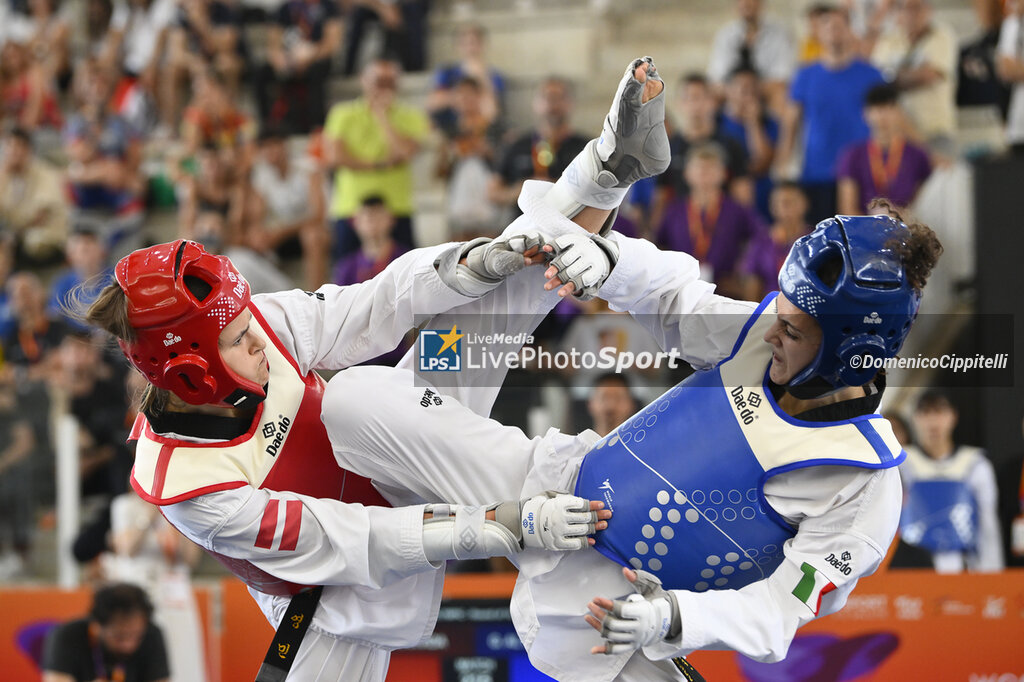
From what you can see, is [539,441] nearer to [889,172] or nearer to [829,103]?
[889,172]

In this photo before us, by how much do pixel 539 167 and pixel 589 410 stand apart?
10.5 feet

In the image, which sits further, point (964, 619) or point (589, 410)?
point (964, 619)

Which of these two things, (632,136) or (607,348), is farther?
(607,348)

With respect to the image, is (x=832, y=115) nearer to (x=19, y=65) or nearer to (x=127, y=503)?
(x=127, y=503)

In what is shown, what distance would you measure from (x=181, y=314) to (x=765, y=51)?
5.84m

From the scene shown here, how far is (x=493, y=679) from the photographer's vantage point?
5.44m

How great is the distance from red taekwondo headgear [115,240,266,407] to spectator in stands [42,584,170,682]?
3028 mm

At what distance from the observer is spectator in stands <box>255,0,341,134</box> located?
9055 mm

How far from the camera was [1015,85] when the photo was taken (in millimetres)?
6508

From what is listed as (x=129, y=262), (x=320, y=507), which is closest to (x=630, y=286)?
(x=320, y=507)

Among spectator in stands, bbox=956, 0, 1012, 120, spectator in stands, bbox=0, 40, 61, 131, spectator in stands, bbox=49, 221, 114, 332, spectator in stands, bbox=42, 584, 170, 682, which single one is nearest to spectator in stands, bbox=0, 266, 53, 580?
spectator in stands, bbox=49, 221, 114, 332

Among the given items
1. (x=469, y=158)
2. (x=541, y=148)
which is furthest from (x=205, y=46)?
(x=541, y=148)

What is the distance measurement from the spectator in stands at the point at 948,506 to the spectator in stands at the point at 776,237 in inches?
47.0

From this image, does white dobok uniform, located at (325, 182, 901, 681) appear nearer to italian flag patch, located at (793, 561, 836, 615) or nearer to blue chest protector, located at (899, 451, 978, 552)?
italian flag patch, located at (793, 561, 836, 615)
